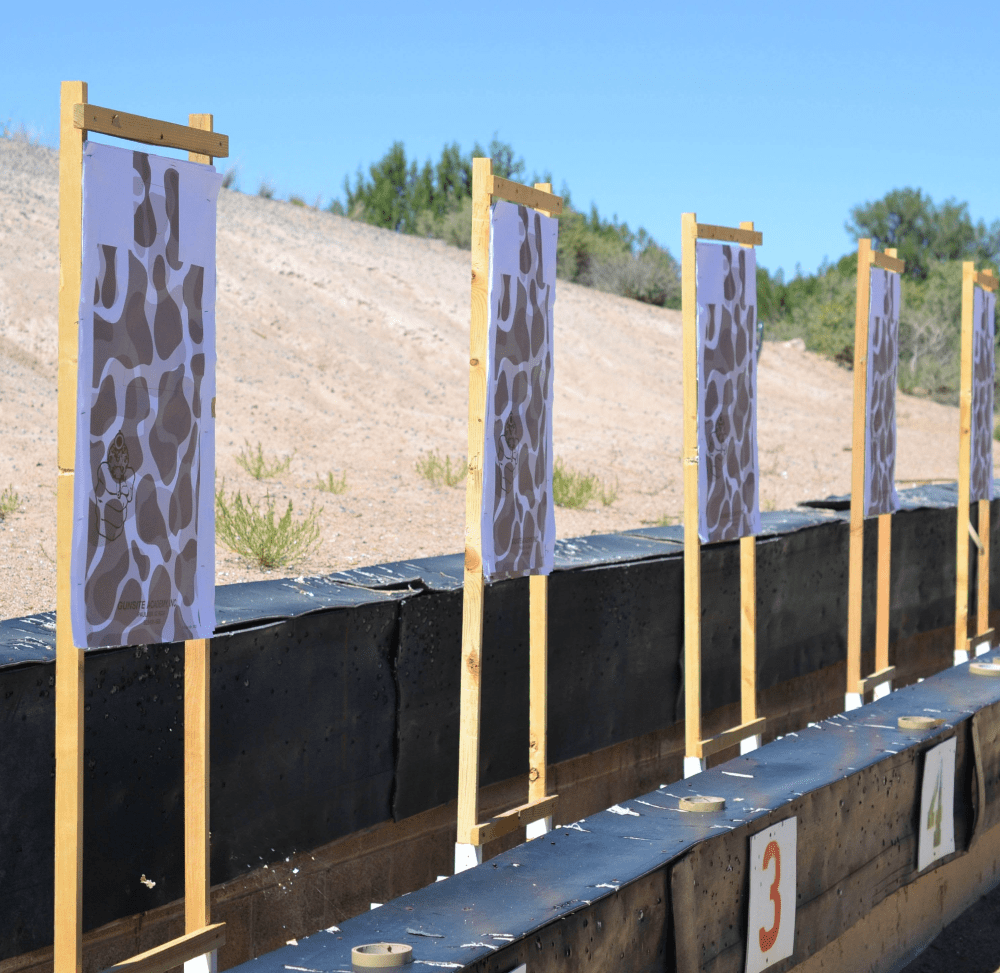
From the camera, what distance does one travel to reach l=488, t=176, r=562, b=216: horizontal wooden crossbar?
4152mm

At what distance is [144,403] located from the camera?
2.99 metres

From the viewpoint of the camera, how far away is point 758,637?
23.6 ft

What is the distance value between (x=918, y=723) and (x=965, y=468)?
398 cm

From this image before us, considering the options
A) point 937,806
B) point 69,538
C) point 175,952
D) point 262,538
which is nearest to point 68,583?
point 69,538

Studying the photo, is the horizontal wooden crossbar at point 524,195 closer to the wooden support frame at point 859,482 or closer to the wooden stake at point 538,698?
the wooden stake at point 538,698

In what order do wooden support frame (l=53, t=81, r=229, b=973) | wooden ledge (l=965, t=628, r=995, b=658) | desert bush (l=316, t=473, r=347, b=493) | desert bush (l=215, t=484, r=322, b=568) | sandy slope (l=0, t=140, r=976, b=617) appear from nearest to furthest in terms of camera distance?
wooden support frame (l=53, t=81, r=229, b=973) → desert bush (l=215, t=484, r=322, b=568) → wooden ledge (l=965, t=628, r=995, b=658) → sandy slope (l=0, t=140, r=976, b=617) → desert bush (l=316, t=473, r=347, b=493)

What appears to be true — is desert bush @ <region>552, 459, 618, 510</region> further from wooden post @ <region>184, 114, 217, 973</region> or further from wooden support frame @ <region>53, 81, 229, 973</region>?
wooden support frame @ <region>53, 81, 229, 973</region>

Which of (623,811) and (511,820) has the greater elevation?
(623,811)

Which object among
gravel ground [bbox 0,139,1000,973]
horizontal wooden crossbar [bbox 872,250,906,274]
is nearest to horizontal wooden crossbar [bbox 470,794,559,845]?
gravel ground [bbox 0,139,1000,973]

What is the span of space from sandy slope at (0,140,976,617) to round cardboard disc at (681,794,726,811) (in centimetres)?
367

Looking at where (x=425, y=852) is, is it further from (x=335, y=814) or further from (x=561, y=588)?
(x=561, y=588)

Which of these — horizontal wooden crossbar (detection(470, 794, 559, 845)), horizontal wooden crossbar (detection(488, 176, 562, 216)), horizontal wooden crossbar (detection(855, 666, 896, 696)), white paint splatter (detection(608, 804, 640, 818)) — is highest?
horizontal wooden crossbar (detection(488, 176, 562, 216))

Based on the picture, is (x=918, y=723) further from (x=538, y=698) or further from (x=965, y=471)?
(x=965, y=471)

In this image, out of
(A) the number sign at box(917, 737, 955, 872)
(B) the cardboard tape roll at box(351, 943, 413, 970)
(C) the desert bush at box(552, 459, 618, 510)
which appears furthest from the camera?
(C) the desert bush at box(552, 459, 618, 510)
